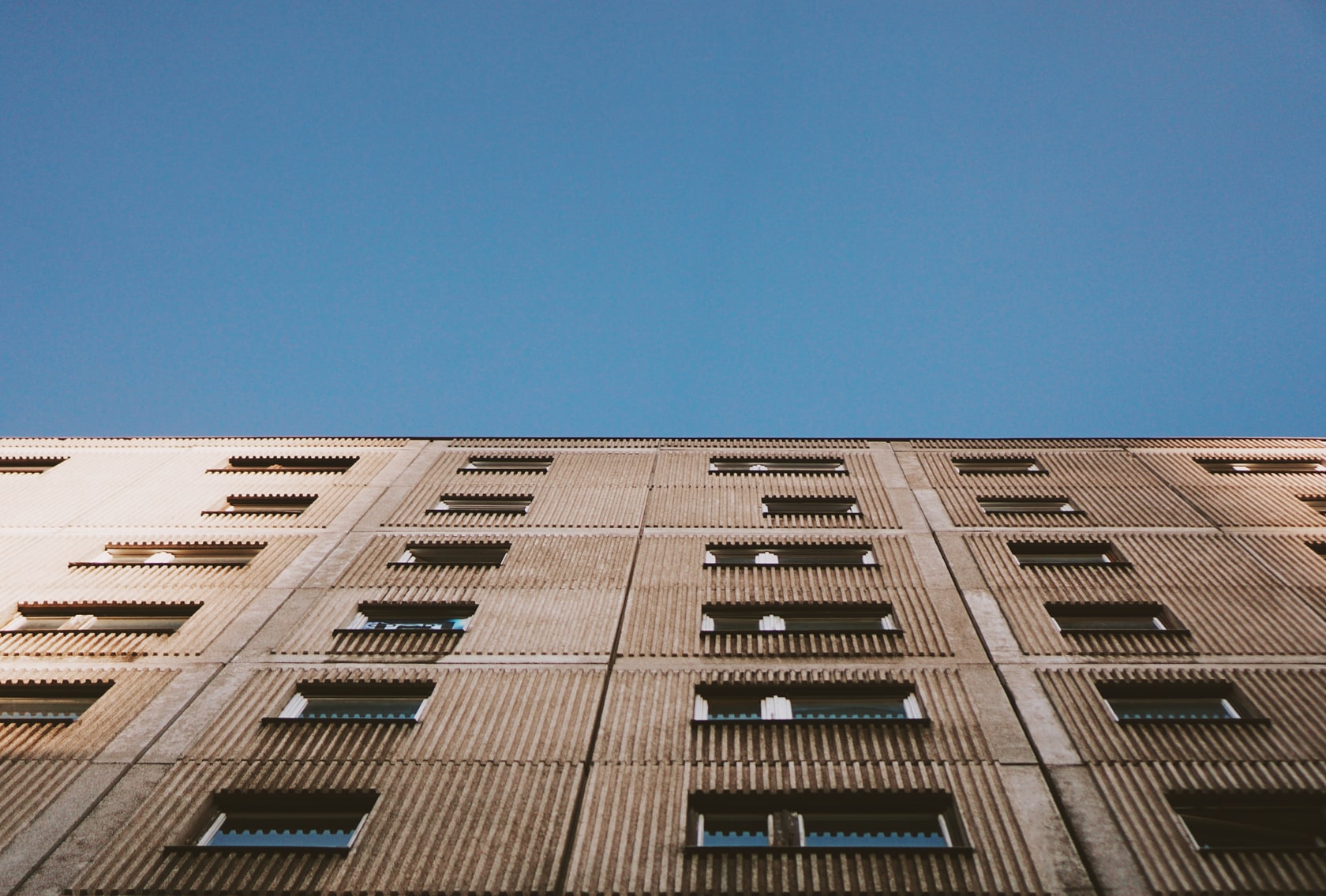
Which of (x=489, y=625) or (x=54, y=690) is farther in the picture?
(x=489, y=625)

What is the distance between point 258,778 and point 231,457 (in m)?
16.1

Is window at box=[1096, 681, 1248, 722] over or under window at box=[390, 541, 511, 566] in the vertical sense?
under

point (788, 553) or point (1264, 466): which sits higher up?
point (1264, 466)

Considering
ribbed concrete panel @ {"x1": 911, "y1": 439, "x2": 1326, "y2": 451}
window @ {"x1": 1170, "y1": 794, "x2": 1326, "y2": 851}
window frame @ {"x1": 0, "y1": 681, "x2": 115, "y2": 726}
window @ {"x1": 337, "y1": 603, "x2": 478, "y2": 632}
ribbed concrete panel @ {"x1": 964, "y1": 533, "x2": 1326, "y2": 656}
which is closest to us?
window @ {"x1": 1170, "y1": 794, "x2": 1326, "y2": 851}

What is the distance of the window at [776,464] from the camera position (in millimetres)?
26266

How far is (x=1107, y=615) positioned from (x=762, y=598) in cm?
661

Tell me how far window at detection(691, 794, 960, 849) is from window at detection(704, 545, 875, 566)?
26.4 feet

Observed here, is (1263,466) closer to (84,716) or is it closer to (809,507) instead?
(809,507)

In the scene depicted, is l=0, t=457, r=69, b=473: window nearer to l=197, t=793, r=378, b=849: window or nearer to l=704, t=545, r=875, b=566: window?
l=197, t=793, r=378, b=849: window

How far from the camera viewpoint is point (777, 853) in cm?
1173

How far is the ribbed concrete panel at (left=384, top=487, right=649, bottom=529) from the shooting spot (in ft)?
73.2

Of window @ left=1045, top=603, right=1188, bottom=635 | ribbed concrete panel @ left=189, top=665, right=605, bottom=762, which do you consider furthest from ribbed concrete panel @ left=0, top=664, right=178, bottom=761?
window @ left=1045, top=603, right=1188, bottom=635

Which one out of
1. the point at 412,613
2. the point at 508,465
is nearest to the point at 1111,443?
the point at 508,465

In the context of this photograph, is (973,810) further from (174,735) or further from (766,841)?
(174,735)
